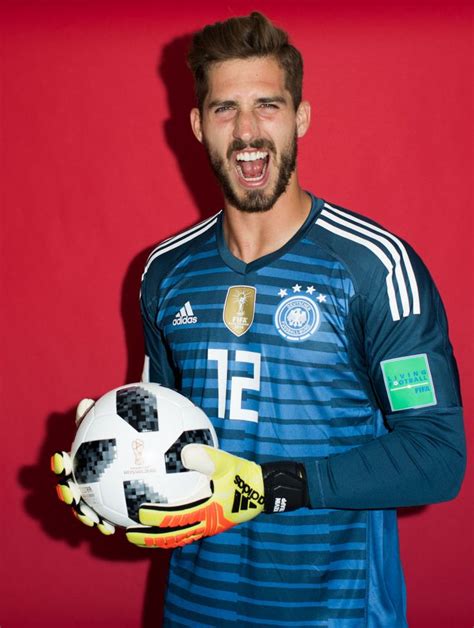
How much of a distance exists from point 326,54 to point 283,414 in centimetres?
125

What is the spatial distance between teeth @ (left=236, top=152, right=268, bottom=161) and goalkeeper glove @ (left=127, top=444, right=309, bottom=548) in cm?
59

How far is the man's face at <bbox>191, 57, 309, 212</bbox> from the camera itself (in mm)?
1659

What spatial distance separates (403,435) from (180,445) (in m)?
0.38

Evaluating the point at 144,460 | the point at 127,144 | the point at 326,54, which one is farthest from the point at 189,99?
the point at 144,460

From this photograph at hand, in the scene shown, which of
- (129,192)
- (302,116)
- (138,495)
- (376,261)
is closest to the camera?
(138,495)

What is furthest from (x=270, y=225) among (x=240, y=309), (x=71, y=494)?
(x=71, y=494)

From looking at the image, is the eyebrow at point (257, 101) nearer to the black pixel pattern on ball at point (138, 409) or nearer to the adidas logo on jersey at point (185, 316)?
the adidas logo on jersey at point (185, 316)

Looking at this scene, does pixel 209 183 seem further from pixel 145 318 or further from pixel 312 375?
pixel 312 375

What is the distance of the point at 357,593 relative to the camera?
1532 millimetres

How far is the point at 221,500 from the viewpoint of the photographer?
55.4 inches

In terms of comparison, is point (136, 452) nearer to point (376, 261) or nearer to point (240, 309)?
point (240, 309)

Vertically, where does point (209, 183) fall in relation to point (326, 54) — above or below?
below

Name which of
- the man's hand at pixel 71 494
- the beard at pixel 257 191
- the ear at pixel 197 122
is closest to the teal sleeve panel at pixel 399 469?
the man's hand at pixel 71 494

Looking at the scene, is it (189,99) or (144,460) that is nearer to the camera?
(144,460)
